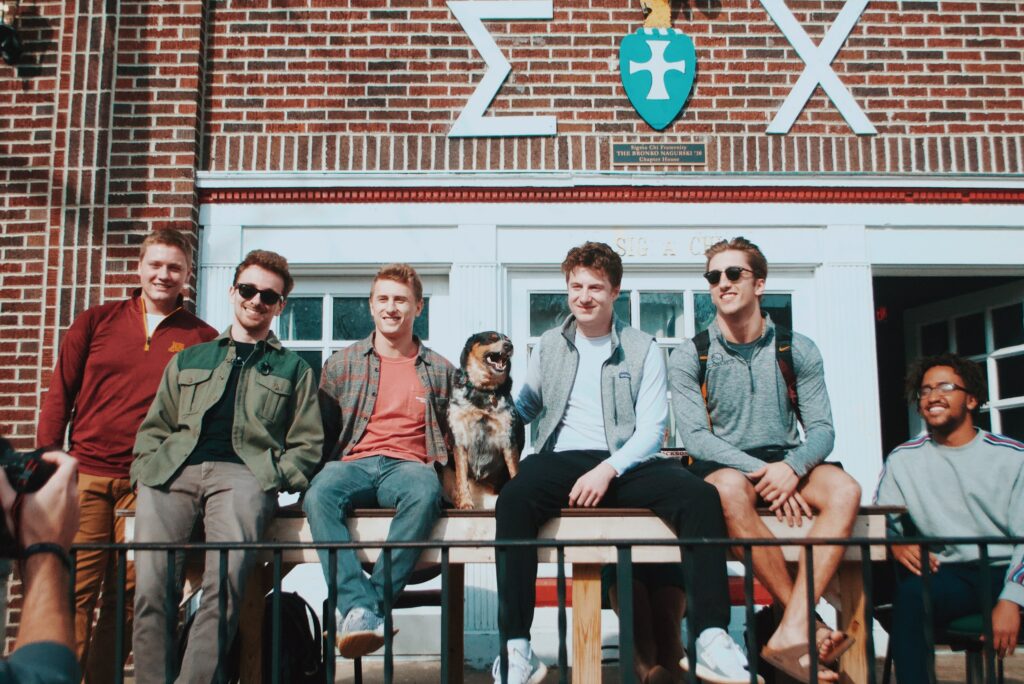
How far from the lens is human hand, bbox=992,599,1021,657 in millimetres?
3266

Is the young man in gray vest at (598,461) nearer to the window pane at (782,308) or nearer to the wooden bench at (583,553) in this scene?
the wooden bench at (583,553)

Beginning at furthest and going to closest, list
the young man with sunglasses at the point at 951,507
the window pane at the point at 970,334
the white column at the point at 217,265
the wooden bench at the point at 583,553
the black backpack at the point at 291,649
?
the window pane at the point at 970,334, the white column at the point at 217,265, the black backpack at the point at 291,649, the young man with sunglasses at the point at 951,507, the wooden bench at the point at 583,553

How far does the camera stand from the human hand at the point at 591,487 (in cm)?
322

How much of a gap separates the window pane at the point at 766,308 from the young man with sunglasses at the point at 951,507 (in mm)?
1756

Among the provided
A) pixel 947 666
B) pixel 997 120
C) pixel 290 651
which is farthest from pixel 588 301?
pixel 997 120

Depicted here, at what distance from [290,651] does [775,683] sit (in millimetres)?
2110

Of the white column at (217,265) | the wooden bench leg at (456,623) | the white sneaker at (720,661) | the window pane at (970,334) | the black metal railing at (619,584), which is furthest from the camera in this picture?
the window pane at (970,334)

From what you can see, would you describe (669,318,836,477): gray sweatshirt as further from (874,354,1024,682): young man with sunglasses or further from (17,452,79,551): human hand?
(17,452,79,551): human hand

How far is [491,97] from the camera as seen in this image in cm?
557

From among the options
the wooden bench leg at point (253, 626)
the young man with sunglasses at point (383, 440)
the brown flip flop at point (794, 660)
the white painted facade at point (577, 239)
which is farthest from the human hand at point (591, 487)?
the white painted facade at point (577, 239)

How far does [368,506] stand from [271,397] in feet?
1.90

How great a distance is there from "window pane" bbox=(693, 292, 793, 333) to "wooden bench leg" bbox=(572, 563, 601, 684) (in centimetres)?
282

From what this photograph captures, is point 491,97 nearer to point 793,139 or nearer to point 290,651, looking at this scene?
point 793,139

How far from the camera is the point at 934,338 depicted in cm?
701
